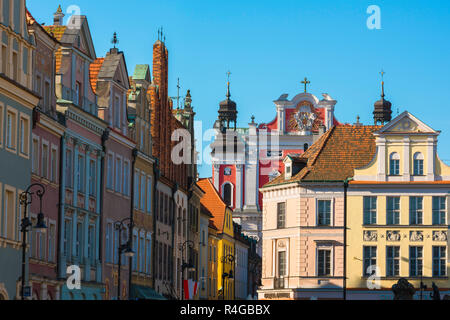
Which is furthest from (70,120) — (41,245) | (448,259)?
(448,259)

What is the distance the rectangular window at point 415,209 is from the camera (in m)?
80.9

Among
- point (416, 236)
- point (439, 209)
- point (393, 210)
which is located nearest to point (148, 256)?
point (393, 210)

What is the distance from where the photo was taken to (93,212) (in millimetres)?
54844

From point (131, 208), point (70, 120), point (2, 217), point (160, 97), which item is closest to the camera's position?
point (2, 217)

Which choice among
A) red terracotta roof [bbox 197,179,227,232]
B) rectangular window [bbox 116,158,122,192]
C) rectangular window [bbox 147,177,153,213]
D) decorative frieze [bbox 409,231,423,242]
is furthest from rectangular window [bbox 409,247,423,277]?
red terracotta roof [bbox 197,179,227,232]

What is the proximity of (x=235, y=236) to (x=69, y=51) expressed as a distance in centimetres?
6685

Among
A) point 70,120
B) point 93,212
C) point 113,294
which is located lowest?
point 113,294

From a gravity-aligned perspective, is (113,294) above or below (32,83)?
below

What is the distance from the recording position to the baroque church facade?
136m

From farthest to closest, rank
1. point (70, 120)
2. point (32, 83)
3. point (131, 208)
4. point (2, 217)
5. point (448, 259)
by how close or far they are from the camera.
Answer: point (448, 259)
point (131, 208)
point (70, 120)
point (32, 83)
point (2, 217)

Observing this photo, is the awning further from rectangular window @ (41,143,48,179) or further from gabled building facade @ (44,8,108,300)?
rectangular window @ (41,143,48,179)

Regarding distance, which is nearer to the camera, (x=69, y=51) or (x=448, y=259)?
(x=69, y=51)

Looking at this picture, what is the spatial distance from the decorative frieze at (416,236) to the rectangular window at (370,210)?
8.52ft

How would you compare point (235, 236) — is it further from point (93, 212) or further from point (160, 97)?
point (93, 212)
